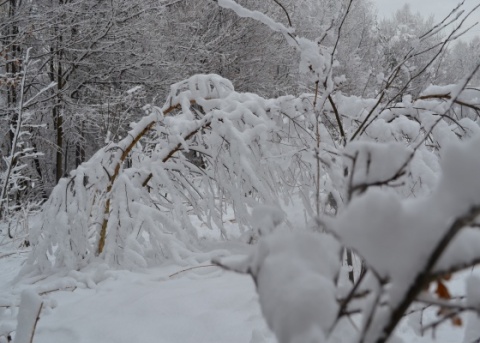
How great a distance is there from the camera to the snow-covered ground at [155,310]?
1.37m

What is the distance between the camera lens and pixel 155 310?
1542mm

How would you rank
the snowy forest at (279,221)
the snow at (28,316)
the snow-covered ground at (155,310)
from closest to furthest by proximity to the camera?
the snowy forest at (279,221), the snow at (28,316), the snow-covered ground at (155,310)

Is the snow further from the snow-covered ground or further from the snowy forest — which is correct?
the snow-covered ground

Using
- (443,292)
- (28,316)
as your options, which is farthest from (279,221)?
(28,316)

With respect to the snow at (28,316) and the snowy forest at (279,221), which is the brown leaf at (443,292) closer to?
the snowy forest at (279,221)

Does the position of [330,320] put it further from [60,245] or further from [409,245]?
[60,245]

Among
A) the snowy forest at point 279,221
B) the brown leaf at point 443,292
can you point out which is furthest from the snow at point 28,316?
the brown leaf at point 443,292

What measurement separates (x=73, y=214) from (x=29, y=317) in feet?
5.44

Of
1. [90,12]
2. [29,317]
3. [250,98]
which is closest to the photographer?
[29,317]

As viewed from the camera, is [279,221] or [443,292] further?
[279,221]

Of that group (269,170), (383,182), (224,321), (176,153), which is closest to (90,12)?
(176,153)

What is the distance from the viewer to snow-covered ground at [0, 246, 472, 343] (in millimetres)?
1371

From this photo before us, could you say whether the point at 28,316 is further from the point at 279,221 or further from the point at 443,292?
the point at 443,292

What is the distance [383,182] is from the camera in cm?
46
